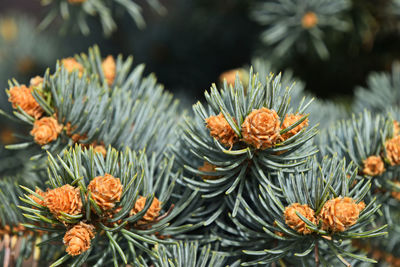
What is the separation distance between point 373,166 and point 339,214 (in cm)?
10

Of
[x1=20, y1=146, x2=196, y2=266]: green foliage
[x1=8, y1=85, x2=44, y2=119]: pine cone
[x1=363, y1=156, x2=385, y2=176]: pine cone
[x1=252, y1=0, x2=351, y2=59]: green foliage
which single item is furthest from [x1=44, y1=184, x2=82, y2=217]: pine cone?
[x1=252, y1=0, x2=351, y2=59]: green foliage

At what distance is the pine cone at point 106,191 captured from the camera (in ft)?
1.06

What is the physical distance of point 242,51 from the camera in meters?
0.83

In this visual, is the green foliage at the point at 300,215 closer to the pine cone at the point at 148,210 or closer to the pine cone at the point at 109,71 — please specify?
the pine cone at the point at 148,210

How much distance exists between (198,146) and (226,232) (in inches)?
4.3

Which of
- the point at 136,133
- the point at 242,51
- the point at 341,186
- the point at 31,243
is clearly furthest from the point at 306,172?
the point at 242,51

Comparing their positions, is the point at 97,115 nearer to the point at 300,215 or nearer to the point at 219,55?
the point at 300,215

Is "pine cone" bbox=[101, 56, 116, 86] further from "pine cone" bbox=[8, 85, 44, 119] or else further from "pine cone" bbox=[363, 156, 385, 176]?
"pine cone" bbox=[363, 156, 385, 176]

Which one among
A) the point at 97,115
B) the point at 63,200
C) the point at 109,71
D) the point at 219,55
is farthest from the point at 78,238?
the point at 219,55

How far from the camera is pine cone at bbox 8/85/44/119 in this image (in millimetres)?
391

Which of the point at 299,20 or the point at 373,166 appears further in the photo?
the point at 299,20

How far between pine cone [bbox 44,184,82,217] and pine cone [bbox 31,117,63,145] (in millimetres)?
77

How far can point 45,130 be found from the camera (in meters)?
0.38

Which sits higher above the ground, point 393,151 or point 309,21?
point 309,21
